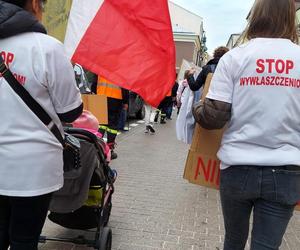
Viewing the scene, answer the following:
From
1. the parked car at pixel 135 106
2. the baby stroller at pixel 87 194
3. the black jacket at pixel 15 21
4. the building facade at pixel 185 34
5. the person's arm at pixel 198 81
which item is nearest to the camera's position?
the black jacket at pixel 15 21

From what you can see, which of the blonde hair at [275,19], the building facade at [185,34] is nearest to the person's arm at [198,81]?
the blonde hair at [275,19]

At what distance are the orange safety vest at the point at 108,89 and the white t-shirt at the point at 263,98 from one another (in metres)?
5.62

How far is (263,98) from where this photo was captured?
86.5 inches

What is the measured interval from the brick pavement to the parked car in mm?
5542

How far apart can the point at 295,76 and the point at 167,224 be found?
281cm

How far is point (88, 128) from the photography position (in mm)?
3529

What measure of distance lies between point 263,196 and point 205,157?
A: 0.52m

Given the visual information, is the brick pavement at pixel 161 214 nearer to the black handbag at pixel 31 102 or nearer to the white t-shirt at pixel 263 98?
the black handbag at pixel 31 102

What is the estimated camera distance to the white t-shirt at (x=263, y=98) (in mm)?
2193

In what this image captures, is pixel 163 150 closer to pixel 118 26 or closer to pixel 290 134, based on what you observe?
pixel 118 26

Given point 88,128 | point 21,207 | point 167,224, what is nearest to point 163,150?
point 167,224

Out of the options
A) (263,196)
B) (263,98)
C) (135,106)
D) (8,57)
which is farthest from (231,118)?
(135,106)

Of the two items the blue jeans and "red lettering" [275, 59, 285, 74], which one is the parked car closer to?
the blue jeans

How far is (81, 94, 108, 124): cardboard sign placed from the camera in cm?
484
